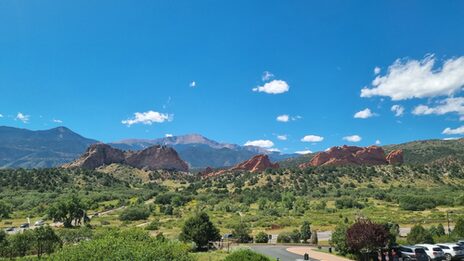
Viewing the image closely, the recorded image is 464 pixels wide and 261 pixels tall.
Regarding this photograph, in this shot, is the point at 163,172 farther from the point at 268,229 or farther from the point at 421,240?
the point at 421,240

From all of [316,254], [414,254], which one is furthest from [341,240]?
[414,254]

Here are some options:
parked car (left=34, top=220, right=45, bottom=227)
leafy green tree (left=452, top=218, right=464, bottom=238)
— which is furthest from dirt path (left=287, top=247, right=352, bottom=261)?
parked car (left=34, top=220, right=45, bottom=227)

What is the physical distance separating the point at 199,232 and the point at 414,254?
20188 millimetres

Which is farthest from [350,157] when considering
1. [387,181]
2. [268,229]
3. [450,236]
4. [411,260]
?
[411,260]

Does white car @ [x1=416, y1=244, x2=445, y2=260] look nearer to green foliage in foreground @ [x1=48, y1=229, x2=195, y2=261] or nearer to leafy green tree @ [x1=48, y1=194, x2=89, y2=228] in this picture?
green foliage in foreground @ [x1=48, y1=229, x2=195, y2=261]

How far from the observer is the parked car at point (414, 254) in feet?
110

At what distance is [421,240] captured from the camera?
4228cm

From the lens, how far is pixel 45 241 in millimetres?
37812

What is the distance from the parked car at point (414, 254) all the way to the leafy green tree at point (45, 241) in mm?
28624

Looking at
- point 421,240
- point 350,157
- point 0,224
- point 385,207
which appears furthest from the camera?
point 350,157

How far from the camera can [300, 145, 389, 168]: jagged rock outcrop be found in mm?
178500

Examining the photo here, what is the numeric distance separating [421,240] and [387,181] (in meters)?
87.8

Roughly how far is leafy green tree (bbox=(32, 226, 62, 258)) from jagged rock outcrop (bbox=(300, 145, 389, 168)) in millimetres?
147467

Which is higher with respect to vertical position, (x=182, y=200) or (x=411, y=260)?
(x=182, y=200)
